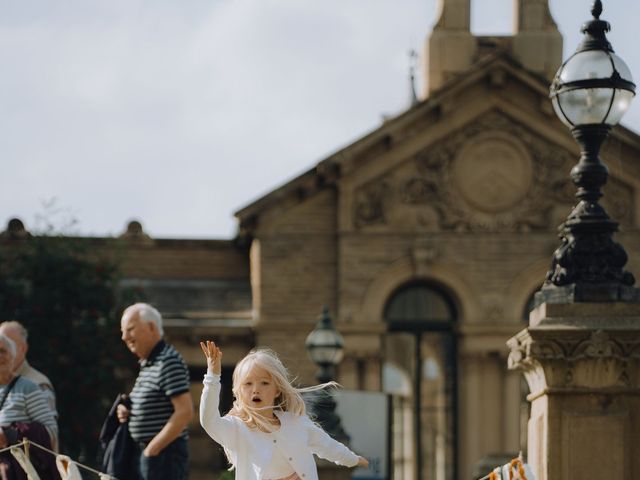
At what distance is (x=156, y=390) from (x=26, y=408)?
→ 977mm

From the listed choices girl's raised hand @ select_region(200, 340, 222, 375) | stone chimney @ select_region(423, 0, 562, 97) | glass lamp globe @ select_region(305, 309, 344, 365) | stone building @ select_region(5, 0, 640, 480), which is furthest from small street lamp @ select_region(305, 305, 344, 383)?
girl's raised hand @ select_region(200, 340, 222, 375)

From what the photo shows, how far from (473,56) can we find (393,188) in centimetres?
Answer: 427

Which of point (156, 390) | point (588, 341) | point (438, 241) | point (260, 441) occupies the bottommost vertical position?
point (260, 441)

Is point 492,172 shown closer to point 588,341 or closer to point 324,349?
point 324,349

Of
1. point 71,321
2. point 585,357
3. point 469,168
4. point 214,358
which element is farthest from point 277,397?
point 469,168

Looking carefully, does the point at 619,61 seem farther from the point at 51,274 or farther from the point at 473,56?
the point at 473,56

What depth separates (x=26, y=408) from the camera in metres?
13.2

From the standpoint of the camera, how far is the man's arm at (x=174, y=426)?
41.2 ft

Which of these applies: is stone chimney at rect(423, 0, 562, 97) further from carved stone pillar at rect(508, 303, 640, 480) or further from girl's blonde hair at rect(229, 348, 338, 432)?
girl's blonde hair at rect(229, 348, 338, 432)

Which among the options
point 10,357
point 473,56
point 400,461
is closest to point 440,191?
point 473,56

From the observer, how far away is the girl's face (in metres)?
9.46

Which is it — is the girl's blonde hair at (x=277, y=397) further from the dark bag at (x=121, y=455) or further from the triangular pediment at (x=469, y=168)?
the triangular pediment at (x=469, y=168)

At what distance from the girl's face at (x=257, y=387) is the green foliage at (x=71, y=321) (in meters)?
22.3

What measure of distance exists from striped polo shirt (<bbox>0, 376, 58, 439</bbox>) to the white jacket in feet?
12.7
